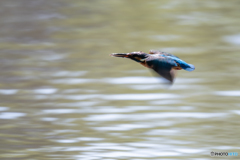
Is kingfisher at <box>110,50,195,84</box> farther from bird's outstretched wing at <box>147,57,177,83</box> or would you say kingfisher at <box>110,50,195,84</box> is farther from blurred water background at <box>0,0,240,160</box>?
blurred water background at <box>0,0,240,160</box>

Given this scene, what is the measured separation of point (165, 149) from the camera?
3027 millimetres

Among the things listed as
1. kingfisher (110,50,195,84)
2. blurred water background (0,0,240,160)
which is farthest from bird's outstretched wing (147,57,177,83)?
blurred water background (0,0,240,160)

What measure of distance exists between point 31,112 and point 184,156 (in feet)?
4.46

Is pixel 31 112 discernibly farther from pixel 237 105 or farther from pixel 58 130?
pixel 237 105

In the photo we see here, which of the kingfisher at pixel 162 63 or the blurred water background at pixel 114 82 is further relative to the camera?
the blurred water background at pixel 114 82

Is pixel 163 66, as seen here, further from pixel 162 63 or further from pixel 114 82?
pixel 114 82

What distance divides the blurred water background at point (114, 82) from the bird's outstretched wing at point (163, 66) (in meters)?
0.28

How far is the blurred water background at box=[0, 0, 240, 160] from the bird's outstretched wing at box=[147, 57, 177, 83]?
0.91 feet

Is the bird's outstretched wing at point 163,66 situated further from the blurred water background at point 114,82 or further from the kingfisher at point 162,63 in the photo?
the blurred water background at point 114,82

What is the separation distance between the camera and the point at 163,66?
6.30 feet

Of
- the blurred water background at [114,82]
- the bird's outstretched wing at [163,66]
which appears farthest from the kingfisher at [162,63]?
the blurred water background at [114,82]

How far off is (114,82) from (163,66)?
2.24m

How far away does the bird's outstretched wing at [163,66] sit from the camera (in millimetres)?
1875

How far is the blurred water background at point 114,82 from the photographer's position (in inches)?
125
